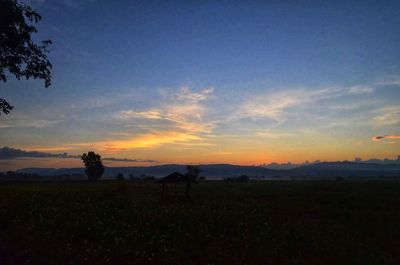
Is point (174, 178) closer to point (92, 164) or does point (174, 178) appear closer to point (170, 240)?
point (170, 240)

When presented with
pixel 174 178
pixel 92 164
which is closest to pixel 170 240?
pixel 174 178

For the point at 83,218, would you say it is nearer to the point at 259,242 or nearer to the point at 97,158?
the point at 259,242

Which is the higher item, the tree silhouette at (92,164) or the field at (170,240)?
the tree silhouette at (92,164)

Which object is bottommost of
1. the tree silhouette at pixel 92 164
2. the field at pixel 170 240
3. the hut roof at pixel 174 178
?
the field at pixel 170 240

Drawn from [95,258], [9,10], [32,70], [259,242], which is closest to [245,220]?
[259,242]

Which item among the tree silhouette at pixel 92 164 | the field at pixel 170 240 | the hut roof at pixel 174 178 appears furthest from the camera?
the tree silhouette at pixel 92 164

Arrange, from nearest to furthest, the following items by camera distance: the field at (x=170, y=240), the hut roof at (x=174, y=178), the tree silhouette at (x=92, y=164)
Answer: the field at (x=170, y=240)
the hut roof at (x=174, y=178)
the tree silhouette at (x=92, y=164)

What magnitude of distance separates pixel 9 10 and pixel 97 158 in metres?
155

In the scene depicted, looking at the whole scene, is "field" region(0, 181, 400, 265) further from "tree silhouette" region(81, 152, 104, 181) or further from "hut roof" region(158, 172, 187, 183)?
A: "tree silhouette" region(81, 152, 104, 181)

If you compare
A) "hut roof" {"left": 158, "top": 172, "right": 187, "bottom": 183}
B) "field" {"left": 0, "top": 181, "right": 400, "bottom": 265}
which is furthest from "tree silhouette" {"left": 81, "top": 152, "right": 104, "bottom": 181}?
"field" {"left": 0, "top": 181, "right": 400, "bottom": 265}

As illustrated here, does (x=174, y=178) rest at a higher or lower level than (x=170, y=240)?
higher

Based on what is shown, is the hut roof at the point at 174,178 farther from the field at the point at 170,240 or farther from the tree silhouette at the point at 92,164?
the tree silhouette at the point at 92,164

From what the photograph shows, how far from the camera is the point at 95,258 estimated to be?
1517cm

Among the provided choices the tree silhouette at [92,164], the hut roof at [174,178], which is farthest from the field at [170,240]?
the tree silhouette at [92,164]
